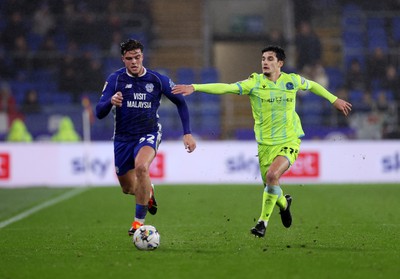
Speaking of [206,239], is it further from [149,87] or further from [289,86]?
[289,86]

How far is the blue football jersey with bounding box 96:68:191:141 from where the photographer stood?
31.7 ft

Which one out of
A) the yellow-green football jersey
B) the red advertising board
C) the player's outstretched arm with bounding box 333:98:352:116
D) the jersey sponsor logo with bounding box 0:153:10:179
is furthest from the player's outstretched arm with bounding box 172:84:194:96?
the jersey sponsor logo with bounding box 0:153:10:179

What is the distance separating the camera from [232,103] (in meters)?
24.9

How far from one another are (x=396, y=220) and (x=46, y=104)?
1412cm

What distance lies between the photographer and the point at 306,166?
20.4 meters

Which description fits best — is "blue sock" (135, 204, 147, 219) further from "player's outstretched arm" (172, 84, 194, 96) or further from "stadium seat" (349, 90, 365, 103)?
"stadium seat" (349, 90, 365, 103)

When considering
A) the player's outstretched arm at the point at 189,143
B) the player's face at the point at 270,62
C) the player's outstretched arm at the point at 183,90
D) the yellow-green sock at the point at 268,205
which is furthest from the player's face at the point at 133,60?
the yellow-green sock at the point at 268,205

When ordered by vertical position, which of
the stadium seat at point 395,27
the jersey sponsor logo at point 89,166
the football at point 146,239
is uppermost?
the stadium seat at point 395,27

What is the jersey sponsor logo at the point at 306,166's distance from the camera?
20.3m

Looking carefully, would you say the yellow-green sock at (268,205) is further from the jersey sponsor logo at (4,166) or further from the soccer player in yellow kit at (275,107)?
the jersey sponsor logo at (4,166)

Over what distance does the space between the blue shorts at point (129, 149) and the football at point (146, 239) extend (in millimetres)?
1284

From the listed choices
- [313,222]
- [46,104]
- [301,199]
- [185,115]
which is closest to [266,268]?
[185,115]

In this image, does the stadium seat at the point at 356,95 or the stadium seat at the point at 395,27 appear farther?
Result: the stadium seat at the point at 395,27

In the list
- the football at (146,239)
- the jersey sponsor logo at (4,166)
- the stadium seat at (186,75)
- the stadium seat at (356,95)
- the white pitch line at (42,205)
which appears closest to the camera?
the football at (146,239)
